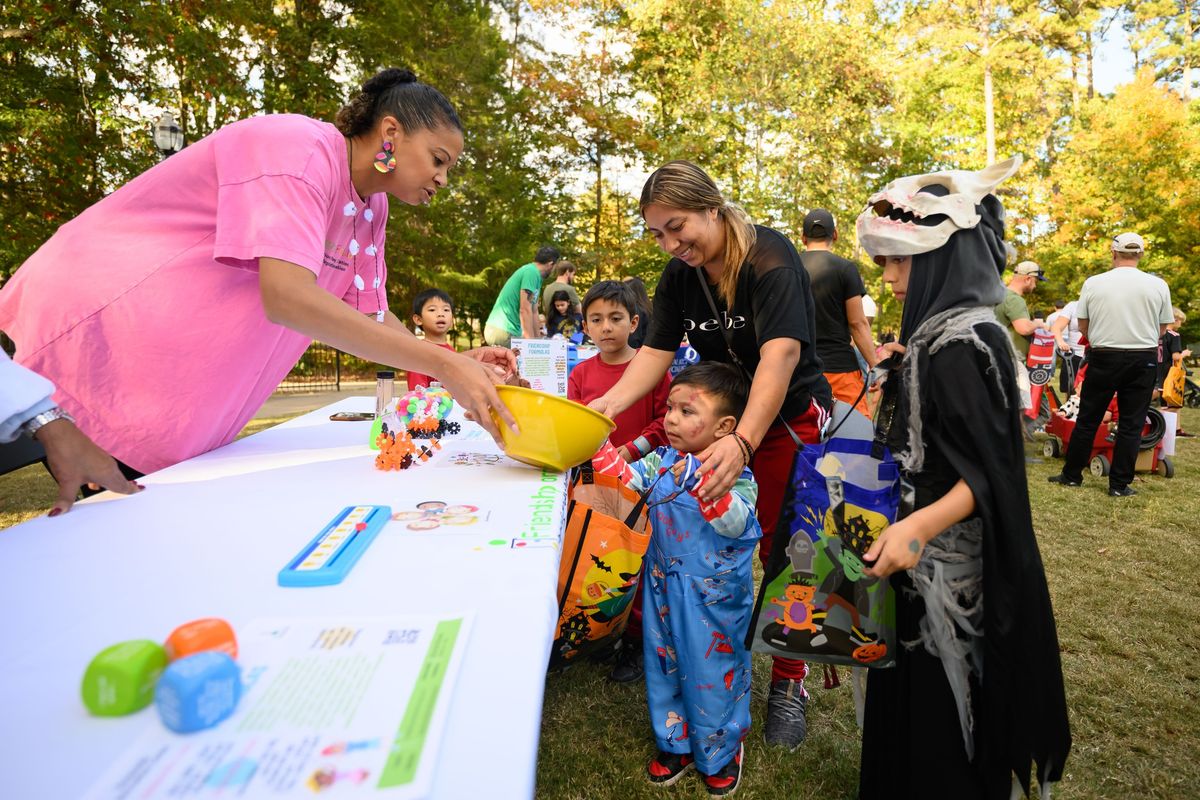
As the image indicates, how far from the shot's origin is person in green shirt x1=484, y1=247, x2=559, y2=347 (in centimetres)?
657

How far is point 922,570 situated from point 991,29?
22.5m

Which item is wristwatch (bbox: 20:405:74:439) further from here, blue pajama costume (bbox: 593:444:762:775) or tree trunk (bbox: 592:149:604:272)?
tree trunk (bbox: 592:149:604:272)

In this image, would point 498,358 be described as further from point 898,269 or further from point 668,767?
point 668,767

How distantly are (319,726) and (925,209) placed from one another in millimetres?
1577

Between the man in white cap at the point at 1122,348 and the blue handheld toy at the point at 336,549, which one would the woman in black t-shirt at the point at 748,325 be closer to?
the blue handheld toy at the point at 336,549

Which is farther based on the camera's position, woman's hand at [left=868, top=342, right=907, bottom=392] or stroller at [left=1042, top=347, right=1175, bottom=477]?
stroller at [left=1042, top=347, right=1175, bottom=477]

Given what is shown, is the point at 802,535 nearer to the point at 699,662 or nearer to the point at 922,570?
the point at 922,570

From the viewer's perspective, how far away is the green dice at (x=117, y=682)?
0.66 metres

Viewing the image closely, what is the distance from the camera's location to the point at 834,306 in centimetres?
412

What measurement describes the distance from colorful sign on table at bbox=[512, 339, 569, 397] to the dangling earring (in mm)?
1731

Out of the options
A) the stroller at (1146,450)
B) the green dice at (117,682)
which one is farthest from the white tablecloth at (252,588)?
the stroller at (1146,450)

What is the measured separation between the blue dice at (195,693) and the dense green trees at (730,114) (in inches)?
522

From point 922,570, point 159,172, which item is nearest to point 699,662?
point 922,570

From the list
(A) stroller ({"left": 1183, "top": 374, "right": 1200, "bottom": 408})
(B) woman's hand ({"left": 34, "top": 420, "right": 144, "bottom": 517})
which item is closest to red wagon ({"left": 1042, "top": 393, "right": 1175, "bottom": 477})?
(A) stroller ({"left": 1183, "top": 374, "right": 1200, "bottom": 408})
